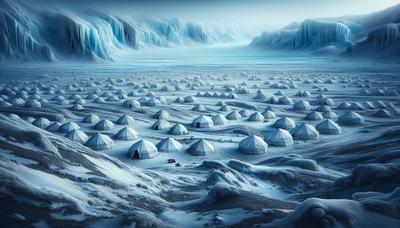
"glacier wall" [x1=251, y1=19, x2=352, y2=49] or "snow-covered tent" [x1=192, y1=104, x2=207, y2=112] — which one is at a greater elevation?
"glacier wall" [x1=251, y1=19, x2=352, y2=49]

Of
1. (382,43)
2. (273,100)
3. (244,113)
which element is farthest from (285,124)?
(382,43)

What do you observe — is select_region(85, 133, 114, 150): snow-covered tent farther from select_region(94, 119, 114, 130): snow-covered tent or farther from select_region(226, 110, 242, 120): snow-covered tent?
select_region(226, 110, 242, 120): snow-covered tent

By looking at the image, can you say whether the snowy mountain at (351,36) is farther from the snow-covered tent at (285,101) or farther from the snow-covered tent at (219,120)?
the snow-covered tent at (219,120)

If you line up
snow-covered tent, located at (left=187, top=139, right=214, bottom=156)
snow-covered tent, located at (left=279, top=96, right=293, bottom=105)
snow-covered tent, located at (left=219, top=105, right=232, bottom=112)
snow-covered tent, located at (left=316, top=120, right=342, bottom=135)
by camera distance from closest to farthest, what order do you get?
snow-covered tent, located at (left=187, top=139, right=214, bottom=156)
snow-covered tent, located at (left=316, top=120, right=342, bottom=135)
snow-covered tent, located at (left=219, top=105, right=232, bottom=112)
snow-covered tent, located at (left=279, top=96, right=293, bottom=105)

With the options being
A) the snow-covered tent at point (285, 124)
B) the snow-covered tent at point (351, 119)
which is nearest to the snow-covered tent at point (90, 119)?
the snow-covered tent at point (285, 124)

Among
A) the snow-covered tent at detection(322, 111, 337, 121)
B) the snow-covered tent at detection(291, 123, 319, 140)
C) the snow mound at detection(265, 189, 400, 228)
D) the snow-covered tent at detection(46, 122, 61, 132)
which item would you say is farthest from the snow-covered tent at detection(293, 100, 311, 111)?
the snow mound at detection(265, 189, 400, 228)

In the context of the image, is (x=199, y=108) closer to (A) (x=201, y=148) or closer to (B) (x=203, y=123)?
(B) (x=203, y=123)
